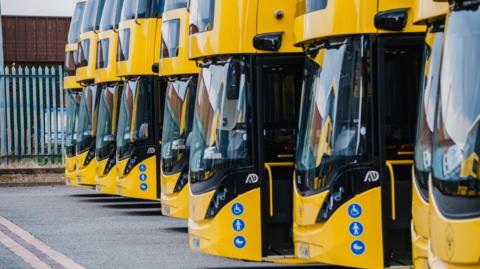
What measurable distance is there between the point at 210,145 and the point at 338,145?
8.94 ft

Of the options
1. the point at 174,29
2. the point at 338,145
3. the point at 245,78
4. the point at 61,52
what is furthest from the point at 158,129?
the point at 61,52

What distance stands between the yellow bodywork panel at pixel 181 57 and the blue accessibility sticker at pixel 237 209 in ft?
16.5

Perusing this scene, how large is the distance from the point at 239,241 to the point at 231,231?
0.13 m

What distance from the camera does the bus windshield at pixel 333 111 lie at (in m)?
11.9

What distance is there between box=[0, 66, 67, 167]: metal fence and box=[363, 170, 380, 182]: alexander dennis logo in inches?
928

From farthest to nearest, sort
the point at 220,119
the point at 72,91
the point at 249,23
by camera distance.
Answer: the point at 72,91 < the point at 220,119 < the point at 249,23

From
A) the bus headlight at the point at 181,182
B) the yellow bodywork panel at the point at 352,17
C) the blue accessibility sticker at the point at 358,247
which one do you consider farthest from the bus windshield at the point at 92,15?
the blue accessibility sticker at the point at 358,247

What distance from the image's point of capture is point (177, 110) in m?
18.9

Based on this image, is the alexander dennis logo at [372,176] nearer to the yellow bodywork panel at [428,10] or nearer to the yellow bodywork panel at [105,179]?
the yellow bodywork panel at [428,10]

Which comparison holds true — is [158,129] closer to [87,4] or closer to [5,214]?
[5,214]

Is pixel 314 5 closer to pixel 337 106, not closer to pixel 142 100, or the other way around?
pixel 337 106

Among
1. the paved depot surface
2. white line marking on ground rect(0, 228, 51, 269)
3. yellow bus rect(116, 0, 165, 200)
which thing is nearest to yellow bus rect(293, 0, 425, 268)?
the paved depot surface

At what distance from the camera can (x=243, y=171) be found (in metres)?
14.0

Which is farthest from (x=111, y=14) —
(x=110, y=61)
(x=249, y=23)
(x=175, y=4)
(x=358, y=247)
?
(x=358, y=247)
